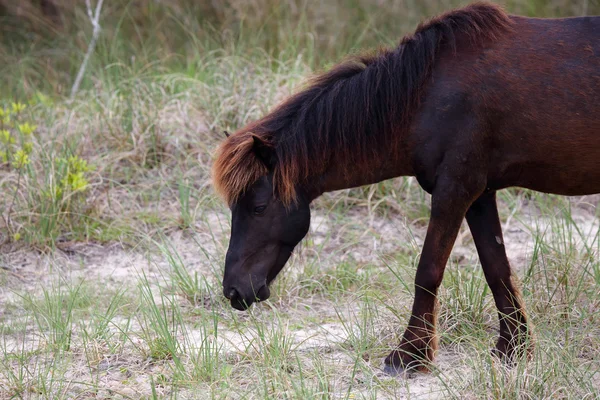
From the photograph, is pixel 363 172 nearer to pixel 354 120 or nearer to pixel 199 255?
pixel 354 120

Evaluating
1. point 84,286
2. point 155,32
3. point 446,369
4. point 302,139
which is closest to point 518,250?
point 446,369

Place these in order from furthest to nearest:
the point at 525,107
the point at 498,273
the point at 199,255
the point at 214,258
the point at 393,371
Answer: the point at 199,255, the point at 214,258, the point at 498,273, the point at 393,371, the point at 525,107

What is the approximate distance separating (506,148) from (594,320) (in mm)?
1006

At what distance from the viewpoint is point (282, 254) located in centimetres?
355

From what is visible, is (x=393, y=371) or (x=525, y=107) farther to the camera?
(x=393, y=371)

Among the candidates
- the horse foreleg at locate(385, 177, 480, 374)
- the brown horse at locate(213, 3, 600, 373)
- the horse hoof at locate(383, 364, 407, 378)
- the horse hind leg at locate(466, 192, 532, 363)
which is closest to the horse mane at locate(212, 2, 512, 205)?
the brown horse at locate(213, 3, 600, 373)

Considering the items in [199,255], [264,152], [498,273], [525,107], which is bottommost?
[199,255]

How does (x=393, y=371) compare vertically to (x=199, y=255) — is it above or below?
above

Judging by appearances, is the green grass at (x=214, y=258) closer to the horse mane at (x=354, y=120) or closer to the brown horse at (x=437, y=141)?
the brown horse at (x=437, y=141)

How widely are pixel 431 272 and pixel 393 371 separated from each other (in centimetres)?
47

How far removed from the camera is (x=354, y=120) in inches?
136

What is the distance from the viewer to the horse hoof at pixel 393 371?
133 inches

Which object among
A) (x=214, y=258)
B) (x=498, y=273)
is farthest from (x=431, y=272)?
(x=214, y=258)

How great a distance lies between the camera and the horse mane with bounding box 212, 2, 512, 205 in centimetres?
341
